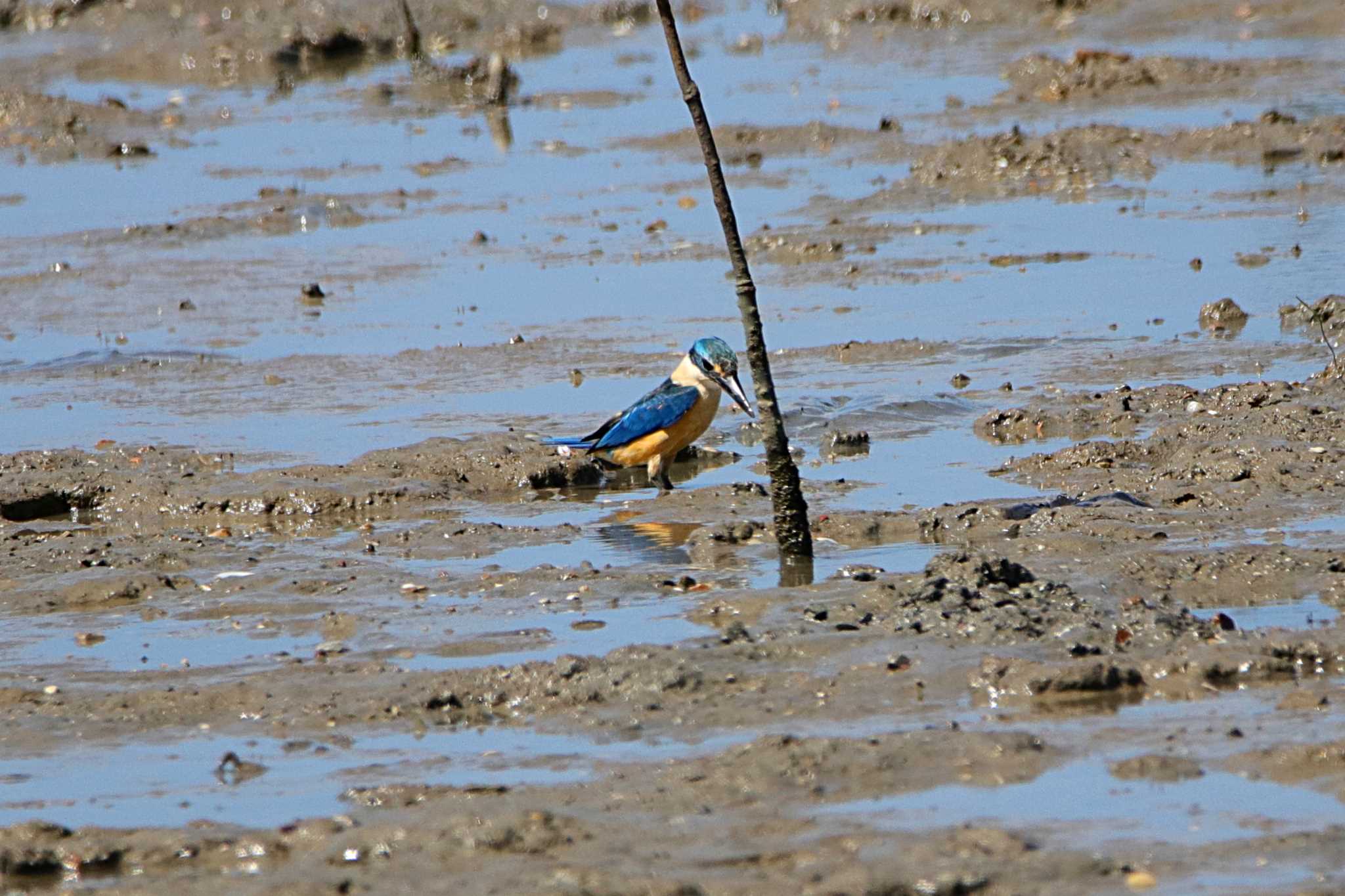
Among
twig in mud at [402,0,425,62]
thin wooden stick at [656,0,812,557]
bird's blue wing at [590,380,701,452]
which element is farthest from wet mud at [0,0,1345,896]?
twig in mud at [402,0,425,62]

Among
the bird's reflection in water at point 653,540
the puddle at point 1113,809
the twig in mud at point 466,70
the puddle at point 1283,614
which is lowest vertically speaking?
the puddle at point 1113,809

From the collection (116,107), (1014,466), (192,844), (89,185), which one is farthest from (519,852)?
(116,107)

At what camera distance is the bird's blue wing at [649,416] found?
28.6 feet

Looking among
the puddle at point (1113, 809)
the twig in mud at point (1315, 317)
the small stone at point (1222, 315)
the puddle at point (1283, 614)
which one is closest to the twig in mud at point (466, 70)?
Answer: the small stone at point (1222, 315)

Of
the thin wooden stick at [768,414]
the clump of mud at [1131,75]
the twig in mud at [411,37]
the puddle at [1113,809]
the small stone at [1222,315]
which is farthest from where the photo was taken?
the twig in mud at [411,37]

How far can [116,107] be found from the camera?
72.1 ft

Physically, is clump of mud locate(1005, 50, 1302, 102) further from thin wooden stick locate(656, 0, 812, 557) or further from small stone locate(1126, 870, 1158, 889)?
small stone locate(1126, 870, 1158, 889)

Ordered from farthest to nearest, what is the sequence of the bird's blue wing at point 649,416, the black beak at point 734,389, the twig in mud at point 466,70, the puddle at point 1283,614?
1. the twig in mud at point 466,70
2. the black beak at point 734,389
3. the bird's blue wing at point 649,416
4. the puddle at point 1283,614

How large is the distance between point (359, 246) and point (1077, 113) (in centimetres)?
652

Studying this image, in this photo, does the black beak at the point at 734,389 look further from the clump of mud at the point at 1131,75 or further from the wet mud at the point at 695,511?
the clump of mud at the point at 1131,75

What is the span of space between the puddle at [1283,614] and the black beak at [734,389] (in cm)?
309

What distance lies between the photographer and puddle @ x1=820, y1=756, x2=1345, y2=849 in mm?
4520

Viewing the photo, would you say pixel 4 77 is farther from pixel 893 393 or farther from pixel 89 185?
pixel 893 393

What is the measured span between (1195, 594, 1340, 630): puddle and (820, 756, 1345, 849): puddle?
4.42 ft
